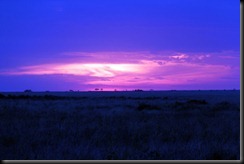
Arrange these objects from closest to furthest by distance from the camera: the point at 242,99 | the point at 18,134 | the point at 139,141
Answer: the point at 242,99, the point at 139,141, the point at 18,134

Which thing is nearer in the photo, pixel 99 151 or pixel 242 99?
pixel 242 99

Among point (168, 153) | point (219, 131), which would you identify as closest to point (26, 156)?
point (168, 153)

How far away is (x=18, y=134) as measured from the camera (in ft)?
41.8

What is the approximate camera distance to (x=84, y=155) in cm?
938

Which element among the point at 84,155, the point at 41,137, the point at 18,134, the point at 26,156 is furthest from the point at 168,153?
the point at 18,134

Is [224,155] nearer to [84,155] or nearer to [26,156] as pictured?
[84,155]

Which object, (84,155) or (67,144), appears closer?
(84,155)

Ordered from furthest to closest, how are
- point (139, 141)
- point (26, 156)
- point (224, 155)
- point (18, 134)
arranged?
point (18, 134), point (139, 141), point (224, 155), point (26, 156)

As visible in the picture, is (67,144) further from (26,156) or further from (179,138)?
(179,138)

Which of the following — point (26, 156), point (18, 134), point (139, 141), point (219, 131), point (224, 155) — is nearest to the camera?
point (26, 156)

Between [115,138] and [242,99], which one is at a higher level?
[242,99]

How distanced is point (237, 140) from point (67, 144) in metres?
5.72

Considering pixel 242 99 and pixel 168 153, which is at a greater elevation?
pixel 242 99

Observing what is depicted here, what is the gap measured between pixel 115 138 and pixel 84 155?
10.1 ft
